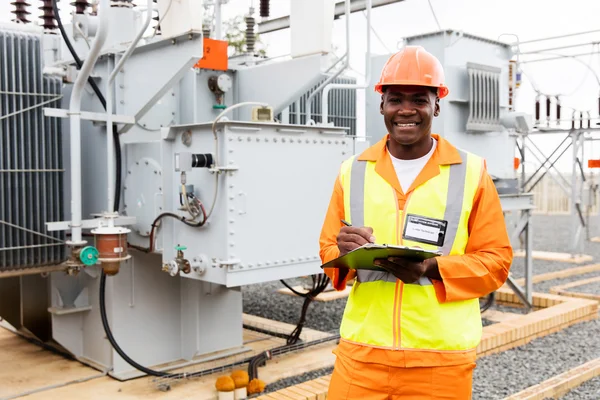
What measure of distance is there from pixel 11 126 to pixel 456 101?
14.0ft

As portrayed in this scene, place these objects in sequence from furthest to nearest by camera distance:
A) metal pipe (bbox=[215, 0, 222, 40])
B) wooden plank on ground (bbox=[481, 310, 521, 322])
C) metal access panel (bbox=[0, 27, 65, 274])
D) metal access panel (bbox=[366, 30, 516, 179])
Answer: wooden plank on ground (bbox=[481, 310, 521, 322]) < metal access panel (bbox=[366, 30, 516, 179]) < metal pipe (bbox=[215, 0, 222, 40]) < metal access panel (bbox=[0, 27, 65, 274])

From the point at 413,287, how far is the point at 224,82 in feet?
12.2

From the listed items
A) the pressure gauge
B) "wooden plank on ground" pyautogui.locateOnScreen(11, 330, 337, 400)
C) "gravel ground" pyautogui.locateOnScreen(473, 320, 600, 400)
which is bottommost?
"gravel ground" pyautogui.locateOnScreen(473, 320, 600, 400)

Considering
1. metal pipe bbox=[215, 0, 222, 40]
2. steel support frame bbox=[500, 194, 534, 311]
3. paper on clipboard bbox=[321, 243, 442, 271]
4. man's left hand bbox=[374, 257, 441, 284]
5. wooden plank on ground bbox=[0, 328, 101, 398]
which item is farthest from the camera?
steel support frame bbox=[500, 194, 534, 311]

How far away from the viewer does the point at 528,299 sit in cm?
755

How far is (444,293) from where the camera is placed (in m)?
2.25

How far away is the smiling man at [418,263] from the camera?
2.22 meters

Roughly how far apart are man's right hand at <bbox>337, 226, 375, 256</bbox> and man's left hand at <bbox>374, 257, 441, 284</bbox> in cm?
8

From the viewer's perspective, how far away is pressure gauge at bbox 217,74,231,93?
220 inches

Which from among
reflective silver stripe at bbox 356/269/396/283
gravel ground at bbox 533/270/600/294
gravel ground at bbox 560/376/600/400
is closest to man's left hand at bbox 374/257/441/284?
reflective silver stripe at bbox 356/269/396/283

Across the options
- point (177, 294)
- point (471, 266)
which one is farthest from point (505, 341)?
point (471, 266)

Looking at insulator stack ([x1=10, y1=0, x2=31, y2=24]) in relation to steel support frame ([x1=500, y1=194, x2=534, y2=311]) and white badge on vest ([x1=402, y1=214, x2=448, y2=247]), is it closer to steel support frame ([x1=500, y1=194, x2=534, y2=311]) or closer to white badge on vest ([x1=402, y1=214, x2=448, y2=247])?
white badge on vest ([x1=402, y1=214, x2=448, y2=247])

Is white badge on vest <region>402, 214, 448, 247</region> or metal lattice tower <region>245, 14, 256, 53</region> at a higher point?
metal lattice tower <region>245, 14, 256, 53</region>

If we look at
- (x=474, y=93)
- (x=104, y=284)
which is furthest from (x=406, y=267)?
(x=474, y=93)
